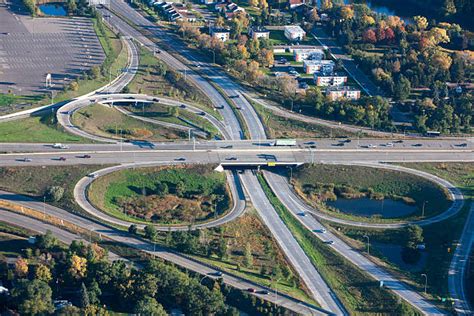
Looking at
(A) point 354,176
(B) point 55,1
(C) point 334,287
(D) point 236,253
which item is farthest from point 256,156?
(B) point 55,1

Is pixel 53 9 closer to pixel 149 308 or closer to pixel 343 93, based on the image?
pixel 343 93

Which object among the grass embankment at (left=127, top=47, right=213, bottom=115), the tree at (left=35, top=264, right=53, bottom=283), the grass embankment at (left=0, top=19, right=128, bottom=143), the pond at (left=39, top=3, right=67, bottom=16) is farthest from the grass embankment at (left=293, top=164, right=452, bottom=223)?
the pond at (left=39, top=3, right=67, bottom=16)

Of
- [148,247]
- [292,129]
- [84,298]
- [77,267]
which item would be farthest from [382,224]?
[84,298]

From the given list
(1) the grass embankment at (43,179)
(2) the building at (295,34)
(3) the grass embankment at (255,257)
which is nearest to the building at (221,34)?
(2) the building at (295,34)

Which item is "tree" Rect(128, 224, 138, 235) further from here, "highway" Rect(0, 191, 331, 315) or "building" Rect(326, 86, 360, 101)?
"building" Rect(326, 86, 360, 101)

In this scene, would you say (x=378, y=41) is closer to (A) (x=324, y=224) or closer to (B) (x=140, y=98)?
(B) (x=140, y=98)

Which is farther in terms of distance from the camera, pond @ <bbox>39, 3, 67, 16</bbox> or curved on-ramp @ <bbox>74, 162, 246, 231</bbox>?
pond @ <bbox>39, 3, 67, 16</bbox>
